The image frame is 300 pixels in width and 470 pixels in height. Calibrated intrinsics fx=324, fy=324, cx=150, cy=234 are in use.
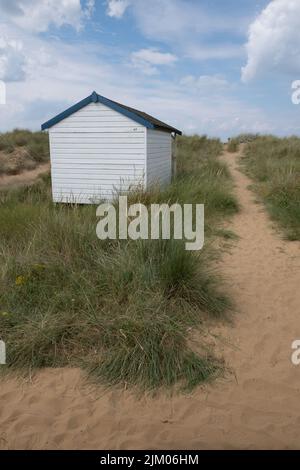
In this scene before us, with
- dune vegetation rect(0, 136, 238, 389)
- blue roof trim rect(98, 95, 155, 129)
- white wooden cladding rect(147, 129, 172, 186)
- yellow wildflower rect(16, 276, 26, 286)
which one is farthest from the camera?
white wooden cladding rect(147, 129, 172, 186)

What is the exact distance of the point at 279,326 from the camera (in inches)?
140

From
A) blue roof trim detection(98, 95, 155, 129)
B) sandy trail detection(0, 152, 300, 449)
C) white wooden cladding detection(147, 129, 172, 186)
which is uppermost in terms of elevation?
blue roof trim detection(98, 95, 155, 129)

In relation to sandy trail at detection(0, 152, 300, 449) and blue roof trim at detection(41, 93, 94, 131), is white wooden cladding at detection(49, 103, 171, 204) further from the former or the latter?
sandy trail at detection(0, 152, 300, 449)

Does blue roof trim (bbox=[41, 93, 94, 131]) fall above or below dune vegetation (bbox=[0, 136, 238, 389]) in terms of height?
above

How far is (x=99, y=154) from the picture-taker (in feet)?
28.9

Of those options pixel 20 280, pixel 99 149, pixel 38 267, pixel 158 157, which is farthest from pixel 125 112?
pixel 20 280

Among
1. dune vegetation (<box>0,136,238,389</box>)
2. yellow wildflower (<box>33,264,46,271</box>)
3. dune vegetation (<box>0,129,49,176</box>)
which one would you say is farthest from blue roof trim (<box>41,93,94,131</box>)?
dune vegetation (<box>0,129,49,176</box>)

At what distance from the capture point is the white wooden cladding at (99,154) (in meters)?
8.49

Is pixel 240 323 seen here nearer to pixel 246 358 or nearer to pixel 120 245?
pixel 246 358

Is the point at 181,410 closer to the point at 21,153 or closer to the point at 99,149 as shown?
the point at 99,149

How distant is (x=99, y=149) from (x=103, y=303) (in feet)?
20.2

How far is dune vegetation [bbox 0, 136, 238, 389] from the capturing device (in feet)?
9.49

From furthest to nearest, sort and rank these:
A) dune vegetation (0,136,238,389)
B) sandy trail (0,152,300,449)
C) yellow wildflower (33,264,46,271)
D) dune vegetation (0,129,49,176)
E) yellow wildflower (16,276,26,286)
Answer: dune vegetation (0,129,49,176) → yellow wildflower (33,264,46,271) → yellow wildflower (16,276,26,286) → dune vegetation (0,136,238,389) → sandy trail (0,152,300,449)
